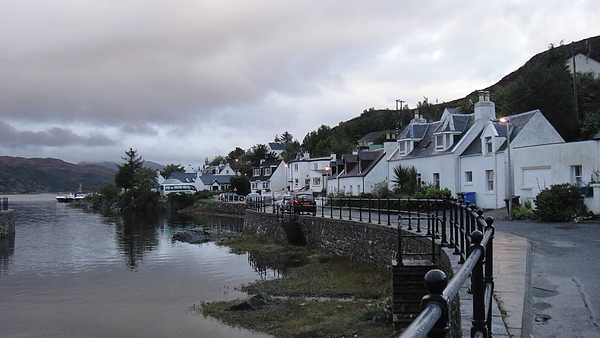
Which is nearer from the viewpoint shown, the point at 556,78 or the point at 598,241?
the point at 598,241

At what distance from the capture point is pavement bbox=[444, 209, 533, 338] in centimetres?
605

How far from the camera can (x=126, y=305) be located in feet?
61.4

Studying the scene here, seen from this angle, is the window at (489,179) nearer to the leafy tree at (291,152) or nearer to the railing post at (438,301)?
the railing post at (438,301)

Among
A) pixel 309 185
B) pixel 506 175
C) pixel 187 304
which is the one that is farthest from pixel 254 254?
pixel 309 185

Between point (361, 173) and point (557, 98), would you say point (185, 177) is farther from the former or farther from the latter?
point (557, 98)

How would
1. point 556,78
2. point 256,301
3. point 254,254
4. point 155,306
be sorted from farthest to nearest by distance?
point 556,78, point 254,254, point 155,306, point 256,301

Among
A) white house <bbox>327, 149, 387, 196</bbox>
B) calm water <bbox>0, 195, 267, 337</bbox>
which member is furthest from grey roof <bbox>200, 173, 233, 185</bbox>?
calm water <bbox>0, 195, 267, 337</bbox>

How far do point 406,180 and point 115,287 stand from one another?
83.2 feet

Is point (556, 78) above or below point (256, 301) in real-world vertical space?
above

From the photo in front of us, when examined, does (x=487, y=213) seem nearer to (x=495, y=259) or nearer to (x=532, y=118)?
(x=532, y=118)

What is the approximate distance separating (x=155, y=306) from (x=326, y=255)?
10.6 m

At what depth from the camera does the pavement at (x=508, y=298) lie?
6.05m

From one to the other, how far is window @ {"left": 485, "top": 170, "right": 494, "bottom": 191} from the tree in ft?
324

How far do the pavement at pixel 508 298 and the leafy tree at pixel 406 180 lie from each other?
90.2 ft
